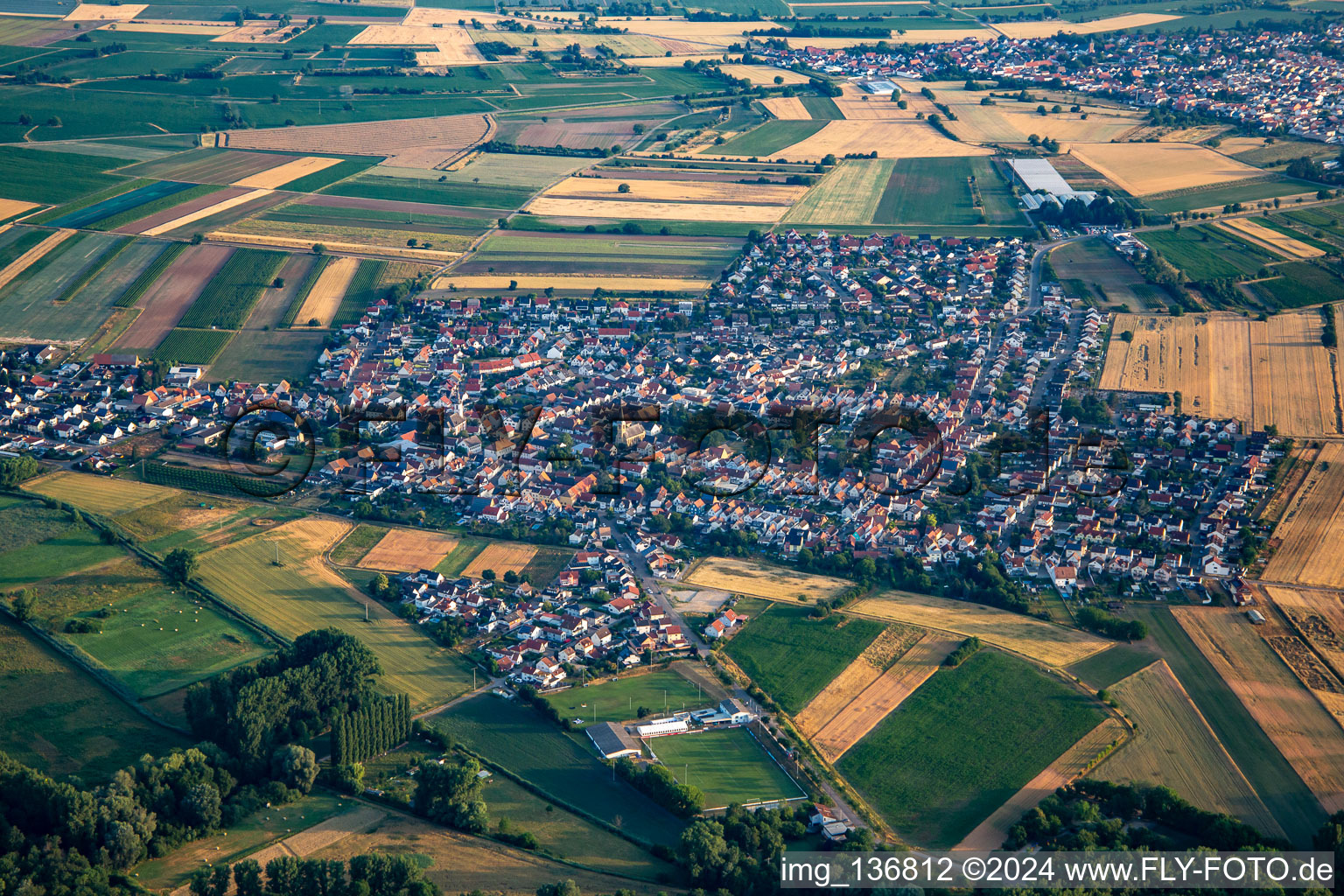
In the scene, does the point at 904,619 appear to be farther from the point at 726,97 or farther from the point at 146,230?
the point at 726,97

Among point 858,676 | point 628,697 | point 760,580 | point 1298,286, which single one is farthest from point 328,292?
point 1298,286

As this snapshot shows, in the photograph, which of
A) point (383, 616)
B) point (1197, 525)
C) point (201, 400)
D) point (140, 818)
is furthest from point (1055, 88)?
point (140, 818)

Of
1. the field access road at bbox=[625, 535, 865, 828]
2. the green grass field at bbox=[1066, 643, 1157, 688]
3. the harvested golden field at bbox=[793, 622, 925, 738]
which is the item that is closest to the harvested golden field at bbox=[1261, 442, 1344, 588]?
the green grass field at bbox=[1066, 643, 1157, 688]

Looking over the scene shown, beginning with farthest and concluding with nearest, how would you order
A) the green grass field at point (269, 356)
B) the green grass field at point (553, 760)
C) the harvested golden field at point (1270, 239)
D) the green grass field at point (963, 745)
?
the harvested golden field at point (1270, 239)
the green grass field at point (269, 356)
the green grass field at point (963, 745)
the green grass field at point (553, 760)

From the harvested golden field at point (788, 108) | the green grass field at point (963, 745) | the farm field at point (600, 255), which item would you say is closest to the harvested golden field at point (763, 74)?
the harvested golden field at point (788, 108)

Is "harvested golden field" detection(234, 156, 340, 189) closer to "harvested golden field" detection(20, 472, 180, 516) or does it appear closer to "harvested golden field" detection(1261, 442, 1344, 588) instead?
"harvested golden field" detection(20, 472, 180, 516)

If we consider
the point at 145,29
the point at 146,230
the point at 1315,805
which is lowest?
the point at 1315,805

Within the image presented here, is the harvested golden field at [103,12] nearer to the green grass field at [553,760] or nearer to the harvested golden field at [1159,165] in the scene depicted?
the harvested golden field at [1159,165]
